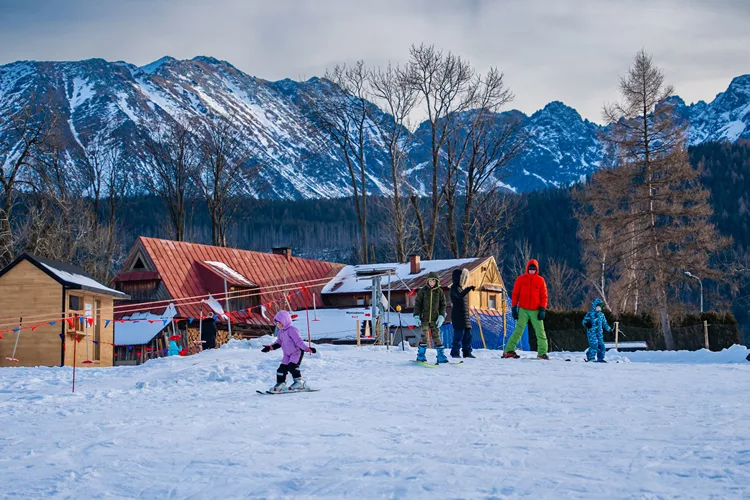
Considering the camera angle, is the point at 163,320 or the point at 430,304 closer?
the point at 430,304

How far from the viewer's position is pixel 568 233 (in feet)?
449

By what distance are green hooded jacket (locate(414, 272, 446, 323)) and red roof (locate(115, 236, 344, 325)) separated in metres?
19.8

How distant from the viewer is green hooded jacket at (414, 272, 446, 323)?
17.2 metres

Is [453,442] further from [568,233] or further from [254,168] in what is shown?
[568,233]

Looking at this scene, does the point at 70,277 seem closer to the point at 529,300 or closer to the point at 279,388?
the point at 529,300

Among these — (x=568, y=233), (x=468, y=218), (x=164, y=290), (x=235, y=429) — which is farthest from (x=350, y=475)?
(x=568, y=233)

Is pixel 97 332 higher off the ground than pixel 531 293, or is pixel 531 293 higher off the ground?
pixel 531 293

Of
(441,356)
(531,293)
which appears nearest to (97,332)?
(441,356)

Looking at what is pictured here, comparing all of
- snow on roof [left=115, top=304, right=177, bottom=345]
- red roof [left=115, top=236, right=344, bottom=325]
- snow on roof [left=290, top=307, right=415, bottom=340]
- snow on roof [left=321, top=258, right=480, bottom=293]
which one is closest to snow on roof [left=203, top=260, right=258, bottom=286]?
red roof [left=115, top=236, right=344, bottom=325]

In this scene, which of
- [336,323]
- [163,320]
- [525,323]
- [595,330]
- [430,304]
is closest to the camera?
[430,304]

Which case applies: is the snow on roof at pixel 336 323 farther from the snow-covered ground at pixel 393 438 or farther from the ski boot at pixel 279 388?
the ski boot at pixel 279 388

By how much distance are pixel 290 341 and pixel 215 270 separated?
30.1 metres

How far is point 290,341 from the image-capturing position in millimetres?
12758

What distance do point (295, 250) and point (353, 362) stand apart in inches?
6482
